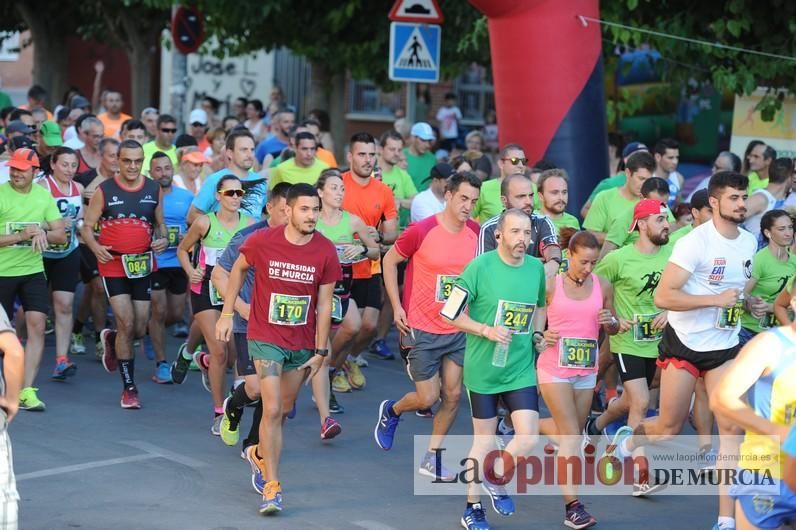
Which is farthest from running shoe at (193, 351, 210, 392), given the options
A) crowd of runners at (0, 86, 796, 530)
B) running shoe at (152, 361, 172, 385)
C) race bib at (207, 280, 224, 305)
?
running shoe at (152, 361, 172, 385)

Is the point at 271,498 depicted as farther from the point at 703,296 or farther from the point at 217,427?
the point at 703,296

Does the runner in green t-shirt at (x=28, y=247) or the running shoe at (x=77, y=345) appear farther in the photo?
the running shoe at (x=77, y=345)

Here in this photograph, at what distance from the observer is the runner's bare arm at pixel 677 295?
7.75m

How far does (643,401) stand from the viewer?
338 inches

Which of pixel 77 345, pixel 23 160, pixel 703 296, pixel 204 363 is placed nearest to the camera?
pixel 703 296

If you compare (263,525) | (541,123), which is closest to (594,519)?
(263,525)

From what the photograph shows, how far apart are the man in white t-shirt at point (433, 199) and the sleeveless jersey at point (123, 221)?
258cm

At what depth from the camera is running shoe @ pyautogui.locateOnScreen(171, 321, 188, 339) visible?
1370cm

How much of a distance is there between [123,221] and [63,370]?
134 centimetres

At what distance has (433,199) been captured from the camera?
12.6 m

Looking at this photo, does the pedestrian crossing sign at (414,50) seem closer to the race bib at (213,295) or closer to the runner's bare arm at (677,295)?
the race bib at (213,295)

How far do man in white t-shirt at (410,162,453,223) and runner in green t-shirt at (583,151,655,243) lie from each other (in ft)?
6.43

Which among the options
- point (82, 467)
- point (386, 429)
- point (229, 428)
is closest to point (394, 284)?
point (386, 429)

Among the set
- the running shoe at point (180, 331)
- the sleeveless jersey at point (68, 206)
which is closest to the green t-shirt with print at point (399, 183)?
the running shoe at point (180, 331)
